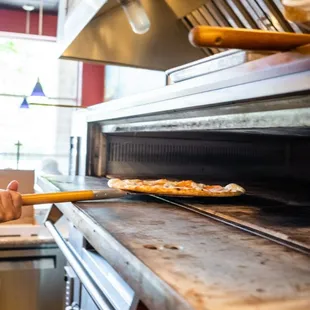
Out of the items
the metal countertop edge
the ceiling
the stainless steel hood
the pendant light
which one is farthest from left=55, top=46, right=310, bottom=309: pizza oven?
the ceiling

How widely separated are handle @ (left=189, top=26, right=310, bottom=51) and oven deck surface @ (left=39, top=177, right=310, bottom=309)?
30 centimetres

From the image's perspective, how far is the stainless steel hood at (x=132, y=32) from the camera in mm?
2242

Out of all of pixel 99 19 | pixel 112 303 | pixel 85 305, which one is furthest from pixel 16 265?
pixel 112 303

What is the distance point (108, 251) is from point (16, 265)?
1.59 metres

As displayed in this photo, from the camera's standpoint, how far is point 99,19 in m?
2.35

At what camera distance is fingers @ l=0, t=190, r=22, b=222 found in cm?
117

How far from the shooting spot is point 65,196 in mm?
1171

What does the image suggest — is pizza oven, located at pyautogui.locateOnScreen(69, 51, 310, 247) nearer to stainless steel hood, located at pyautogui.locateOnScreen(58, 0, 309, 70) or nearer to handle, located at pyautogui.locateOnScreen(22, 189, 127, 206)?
handle, located at pyautogui.locateOnScreen(22, 189, 127, 206)

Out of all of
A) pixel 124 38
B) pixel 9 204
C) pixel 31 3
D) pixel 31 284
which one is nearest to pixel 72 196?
pixel 9 204

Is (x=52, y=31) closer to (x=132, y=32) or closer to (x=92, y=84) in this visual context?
(x=92, y=84)

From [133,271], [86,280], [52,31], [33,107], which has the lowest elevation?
[86,280]

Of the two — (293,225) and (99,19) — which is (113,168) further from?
(293,225)

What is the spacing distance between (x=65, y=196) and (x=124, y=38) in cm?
146

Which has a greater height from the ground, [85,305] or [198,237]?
[198,237]
